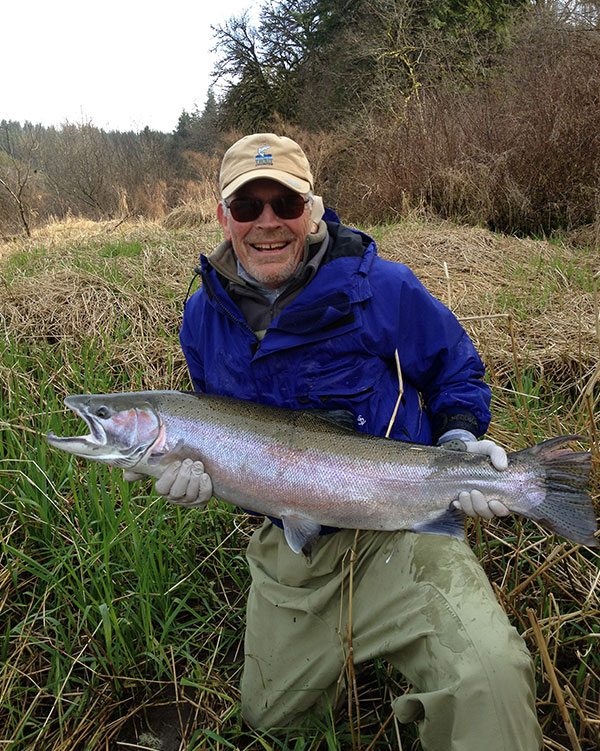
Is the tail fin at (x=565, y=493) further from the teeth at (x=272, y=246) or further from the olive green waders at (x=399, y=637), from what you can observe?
the teeth at (x=272, y=246)

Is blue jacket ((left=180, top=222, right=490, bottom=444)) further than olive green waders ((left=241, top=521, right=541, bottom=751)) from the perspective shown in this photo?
Yes

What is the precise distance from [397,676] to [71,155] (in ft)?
82.1

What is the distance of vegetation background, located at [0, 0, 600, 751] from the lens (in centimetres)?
213

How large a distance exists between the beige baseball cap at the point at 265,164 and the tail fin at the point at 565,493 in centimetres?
147

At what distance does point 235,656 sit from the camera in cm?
248

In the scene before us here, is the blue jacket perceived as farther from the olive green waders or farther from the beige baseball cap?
the olive green waders

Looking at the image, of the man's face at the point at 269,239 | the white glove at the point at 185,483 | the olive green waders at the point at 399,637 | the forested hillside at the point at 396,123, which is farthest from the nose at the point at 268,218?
the forested hillside at the point at 396,123

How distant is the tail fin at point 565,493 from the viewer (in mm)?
1724

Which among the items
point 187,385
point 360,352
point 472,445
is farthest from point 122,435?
point 187,385

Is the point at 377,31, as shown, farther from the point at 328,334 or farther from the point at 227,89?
the point at 328,334

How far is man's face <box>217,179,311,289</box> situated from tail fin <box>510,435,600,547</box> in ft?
4.17

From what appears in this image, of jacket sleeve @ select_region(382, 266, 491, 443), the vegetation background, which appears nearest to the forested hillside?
the vegetation background

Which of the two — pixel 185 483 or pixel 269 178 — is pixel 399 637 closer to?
pixel 185 483

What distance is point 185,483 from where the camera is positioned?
80.7 inches
